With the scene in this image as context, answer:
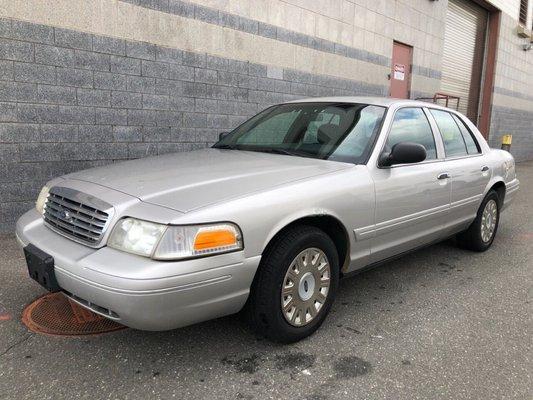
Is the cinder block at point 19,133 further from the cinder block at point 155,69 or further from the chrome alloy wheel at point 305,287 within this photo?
the chrome alloy wheel at point 305,287

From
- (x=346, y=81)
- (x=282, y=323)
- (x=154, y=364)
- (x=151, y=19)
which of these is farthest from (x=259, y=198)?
(x=346, y=81)

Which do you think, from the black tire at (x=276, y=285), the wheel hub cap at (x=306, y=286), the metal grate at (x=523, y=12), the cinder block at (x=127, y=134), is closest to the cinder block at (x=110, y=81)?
the cinder block at (x=127, y=134)

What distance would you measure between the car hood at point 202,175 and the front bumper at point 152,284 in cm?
34

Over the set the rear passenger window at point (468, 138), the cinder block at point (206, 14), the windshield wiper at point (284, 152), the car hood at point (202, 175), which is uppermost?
the cinder block at point (206, 14)

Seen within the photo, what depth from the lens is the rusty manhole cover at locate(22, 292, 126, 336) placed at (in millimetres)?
3125

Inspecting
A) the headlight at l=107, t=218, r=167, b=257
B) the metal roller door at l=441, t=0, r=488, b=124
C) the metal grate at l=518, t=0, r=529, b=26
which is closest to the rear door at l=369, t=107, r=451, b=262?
the headlight at l=107, t=218, r=167, b=257

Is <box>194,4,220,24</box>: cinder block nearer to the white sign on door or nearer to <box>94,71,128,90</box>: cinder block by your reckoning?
<box>94,71,128,90</box>: cinder block

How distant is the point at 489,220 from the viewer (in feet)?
17.0

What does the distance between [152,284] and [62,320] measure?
131cm

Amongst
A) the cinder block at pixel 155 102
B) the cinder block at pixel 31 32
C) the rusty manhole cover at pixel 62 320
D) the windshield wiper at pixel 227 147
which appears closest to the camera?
the rusty manhole cover at pixel 62 320

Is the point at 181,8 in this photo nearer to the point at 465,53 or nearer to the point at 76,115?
the point at 76,115

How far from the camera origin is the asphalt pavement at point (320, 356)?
2559 mm

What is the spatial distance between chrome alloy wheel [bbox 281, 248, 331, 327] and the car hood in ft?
1.66

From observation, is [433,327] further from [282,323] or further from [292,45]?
[292,45]
